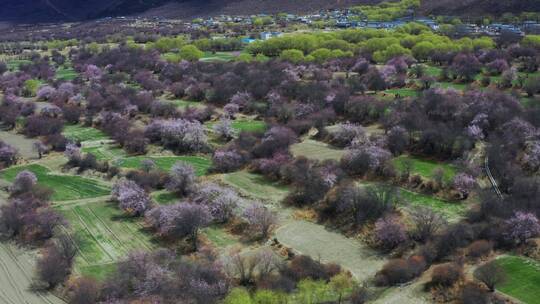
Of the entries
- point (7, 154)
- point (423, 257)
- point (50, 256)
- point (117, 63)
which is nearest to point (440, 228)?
point (423, 257)

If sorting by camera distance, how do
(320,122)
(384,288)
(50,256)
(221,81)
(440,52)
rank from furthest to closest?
(440,52) < (221,81) < (320,122) < (50,256) < (384,288)

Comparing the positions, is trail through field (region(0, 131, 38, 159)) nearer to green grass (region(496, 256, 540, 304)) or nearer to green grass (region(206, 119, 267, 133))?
green grass (region(206, 119, 267, 133))

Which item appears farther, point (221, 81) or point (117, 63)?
point (117, 63)

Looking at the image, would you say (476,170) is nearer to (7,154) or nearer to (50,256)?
(50,256)

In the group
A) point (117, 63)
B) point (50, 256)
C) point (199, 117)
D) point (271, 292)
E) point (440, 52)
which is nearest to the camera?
point (271, 292)

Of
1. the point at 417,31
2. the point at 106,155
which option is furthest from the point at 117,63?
the point at 417,31

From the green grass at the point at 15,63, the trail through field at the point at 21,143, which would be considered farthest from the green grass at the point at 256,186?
the green grass at the point at 15,63

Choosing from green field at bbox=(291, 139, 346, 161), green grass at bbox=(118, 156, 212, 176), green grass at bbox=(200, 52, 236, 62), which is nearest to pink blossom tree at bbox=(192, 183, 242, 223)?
green grass at bbox=(118, 156, 212, 176)
